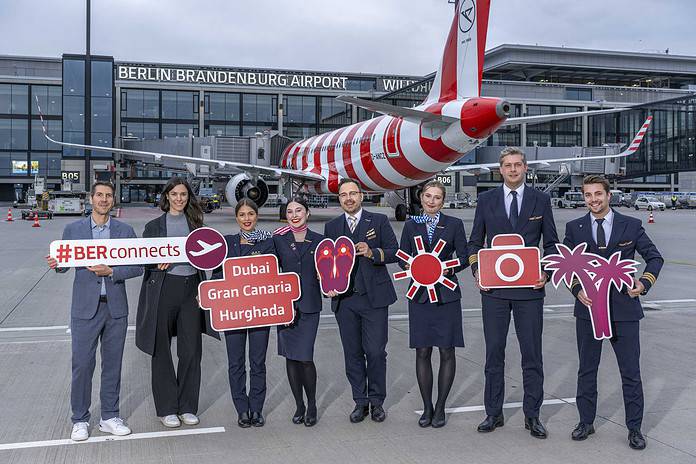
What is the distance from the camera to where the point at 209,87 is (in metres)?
75.2

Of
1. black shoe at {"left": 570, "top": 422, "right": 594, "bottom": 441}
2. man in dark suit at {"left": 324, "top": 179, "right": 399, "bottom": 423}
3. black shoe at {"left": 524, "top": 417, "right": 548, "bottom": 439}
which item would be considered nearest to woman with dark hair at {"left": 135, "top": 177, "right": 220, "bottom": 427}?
man in dark suit at {"left": 324, "top": 179, "right": 399, "bottom": 423}

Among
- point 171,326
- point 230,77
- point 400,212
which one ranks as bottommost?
point 171,326

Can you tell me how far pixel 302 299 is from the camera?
17.7ft

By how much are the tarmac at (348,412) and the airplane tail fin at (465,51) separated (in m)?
11.7

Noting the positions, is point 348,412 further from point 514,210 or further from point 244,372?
point 514,210

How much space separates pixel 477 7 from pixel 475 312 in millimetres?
11680

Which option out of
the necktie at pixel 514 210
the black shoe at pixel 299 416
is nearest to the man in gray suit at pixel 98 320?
the black shoe at pixel 299 416

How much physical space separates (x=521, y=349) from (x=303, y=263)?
1.89 metres

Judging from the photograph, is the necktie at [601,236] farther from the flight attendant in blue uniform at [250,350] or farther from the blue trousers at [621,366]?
the flight attendant in blue uniform at [250,350]

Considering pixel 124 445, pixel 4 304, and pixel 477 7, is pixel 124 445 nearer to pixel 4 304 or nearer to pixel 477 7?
pixel 4 304

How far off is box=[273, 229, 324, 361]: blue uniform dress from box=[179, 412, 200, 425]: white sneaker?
849mm

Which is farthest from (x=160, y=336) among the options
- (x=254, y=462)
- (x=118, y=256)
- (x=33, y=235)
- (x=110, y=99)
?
(x=110, y=99)

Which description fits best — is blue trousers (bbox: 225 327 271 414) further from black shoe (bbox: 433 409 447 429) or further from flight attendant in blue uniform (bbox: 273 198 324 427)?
black shoe (bbox: 433 409 447 429)

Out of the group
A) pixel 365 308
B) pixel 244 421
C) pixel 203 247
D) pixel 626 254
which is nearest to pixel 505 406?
pixel 365 308
